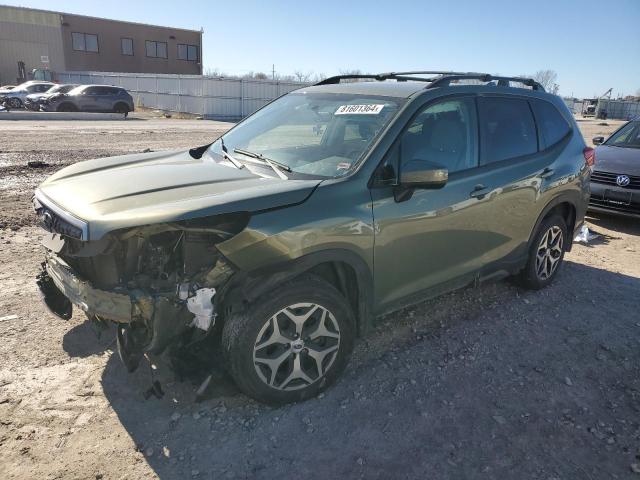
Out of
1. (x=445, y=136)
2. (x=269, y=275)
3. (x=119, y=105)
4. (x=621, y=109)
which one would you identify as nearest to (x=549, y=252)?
(x=445, y=136)

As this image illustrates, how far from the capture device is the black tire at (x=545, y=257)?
4.64 metres

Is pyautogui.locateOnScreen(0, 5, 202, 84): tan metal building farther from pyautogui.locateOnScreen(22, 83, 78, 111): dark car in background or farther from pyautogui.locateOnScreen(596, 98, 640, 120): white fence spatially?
pyautogui.locateOnScreen(596, 98, 640, 120): white fence

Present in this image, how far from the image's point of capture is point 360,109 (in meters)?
3.59

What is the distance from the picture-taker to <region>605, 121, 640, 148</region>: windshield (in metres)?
8.33

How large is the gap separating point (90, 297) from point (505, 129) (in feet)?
11.0

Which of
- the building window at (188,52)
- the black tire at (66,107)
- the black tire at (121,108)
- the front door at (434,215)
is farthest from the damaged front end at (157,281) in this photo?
the building window at (188,52)

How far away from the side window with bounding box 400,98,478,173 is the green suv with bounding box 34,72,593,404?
0.01 metres

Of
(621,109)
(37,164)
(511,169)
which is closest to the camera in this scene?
(511,169)

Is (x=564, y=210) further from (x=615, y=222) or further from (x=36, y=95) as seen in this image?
(x=36, y=95)

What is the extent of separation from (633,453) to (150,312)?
8.81ft

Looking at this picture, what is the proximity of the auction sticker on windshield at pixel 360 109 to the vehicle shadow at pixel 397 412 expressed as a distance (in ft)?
5.53

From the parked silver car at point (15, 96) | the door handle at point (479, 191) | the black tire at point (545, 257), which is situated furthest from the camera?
the parked silver car at point (15, 96)

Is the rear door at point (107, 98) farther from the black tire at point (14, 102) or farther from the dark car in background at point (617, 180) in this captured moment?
the dark car in background at point (617, 180)

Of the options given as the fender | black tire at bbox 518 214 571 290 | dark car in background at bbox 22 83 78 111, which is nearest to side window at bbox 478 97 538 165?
black tire at bbox 518 214 571 290
